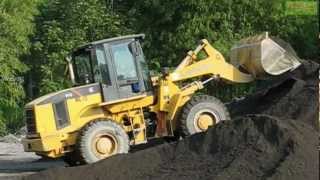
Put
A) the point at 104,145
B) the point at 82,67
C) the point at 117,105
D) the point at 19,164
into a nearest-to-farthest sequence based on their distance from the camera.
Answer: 1. the point at 104,145
2. the point at 117,105
3. the point at 82,67
4. the point at 19,164

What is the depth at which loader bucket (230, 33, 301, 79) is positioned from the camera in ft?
48.8

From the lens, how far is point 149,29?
3922 centimetres

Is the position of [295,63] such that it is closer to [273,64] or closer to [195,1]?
[273,64]

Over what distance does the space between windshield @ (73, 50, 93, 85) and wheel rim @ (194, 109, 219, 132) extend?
2275 millimetres

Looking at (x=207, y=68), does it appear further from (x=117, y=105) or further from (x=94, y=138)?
(x=94, y=138)

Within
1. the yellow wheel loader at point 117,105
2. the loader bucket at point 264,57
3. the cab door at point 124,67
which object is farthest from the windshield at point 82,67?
the loader bucket at point 264,57

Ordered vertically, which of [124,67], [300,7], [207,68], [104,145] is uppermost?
[300,7]

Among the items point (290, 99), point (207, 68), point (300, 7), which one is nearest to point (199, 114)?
point (207, 68)

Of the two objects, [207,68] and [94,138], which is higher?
[207,68]

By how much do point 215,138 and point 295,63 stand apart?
4773 millimetres

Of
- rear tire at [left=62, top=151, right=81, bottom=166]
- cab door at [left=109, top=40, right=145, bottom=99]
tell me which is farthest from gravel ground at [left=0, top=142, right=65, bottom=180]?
cab door at [left=109, top=40, right=145, bottom=99]

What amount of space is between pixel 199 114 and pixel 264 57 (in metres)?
1.95

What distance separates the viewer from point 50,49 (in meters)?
39.0

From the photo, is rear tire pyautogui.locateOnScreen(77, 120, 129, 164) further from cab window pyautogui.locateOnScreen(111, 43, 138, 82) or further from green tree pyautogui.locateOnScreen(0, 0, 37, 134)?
green tree pyautogui.locateOnScreen(0, 0, 37, 134)
